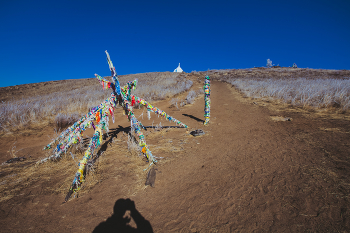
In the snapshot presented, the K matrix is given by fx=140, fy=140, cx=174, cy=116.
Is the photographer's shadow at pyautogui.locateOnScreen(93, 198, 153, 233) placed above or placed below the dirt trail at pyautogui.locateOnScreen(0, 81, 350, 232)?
below

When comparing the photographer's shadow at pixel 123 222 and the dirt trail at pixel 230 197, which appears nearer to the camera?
the dirt trail at pixel 230 197

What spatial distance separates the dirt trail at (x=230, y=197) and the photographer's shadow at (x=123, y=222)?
7 centimetres

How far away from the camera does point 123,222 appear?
198 centimetres

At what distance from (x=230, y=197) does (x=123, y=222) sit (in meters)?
1.62

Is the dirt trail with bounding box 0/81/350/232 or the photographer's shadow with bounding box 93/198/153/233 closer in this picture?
the dirt trail with bounding box 0/81/350/232

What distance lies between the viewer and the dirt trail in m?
1.77

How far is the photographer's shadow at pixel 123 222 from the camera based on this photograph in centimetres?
188

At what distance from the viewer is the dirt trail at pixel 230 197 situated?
1.77 metres

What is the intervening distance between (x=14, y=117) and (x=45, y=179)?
615 centimetres

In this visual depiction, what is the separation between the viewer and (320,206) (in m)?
1.78

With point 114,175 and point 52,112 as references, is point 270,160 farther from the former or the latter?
point 52,112

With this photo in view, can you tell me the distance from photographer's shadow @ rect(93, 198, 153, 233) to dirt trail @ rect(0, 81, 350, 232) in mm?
70

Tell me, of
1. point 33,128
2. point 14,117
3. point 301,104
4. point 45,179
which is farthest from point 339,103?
point 14,117

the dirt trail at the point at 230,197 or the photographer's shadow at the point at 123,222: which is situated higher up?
the dirt trail at the point at 230,197
